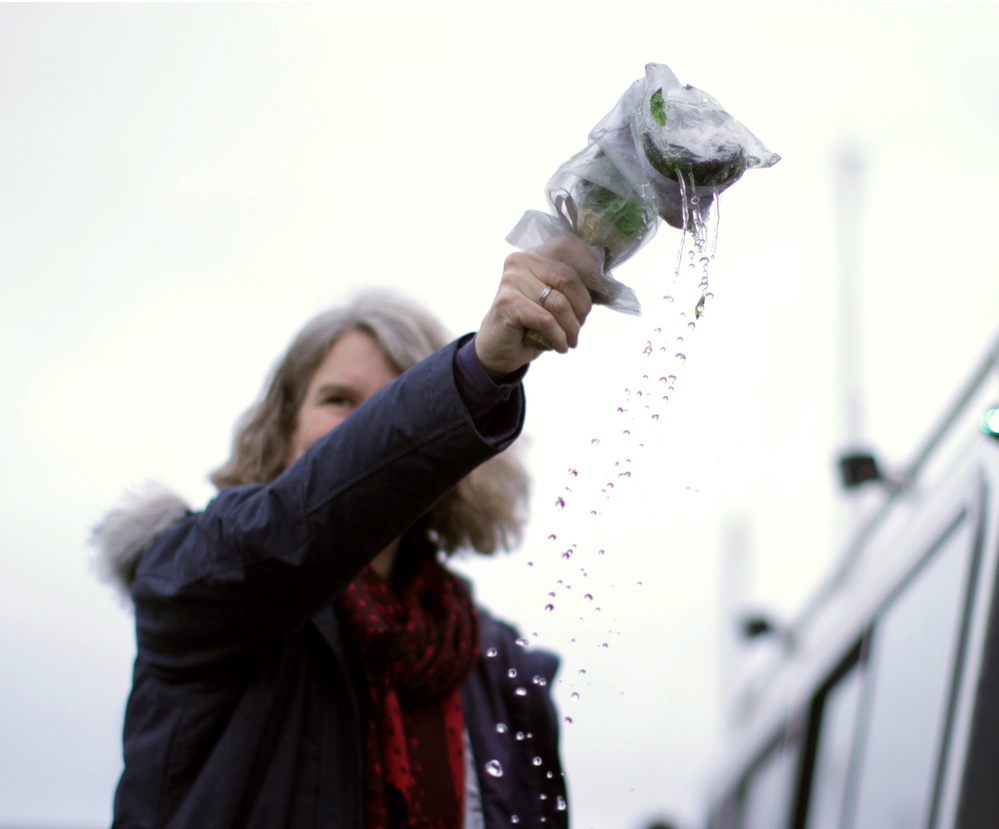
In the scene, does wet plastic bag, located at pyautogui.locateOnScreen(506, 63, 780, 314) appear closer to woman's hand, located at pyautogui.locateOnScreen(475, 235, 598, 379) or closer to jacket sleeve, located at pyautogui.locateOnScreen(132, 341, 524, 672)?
woman's hand, located at pyautogui.locateOnScreen(475, 235, 598, 379)

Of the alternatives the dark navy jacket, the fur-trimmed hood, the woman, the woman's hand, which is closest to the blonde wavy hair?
the woman

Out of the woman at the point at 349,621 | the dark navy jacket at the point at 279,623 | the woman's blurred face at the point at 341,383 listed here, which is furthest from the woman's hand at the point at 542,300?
the woman's blurred face at the point at 341,383

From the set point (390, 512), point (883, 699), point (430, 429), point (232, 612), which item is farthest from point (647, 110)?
point (883, 699)

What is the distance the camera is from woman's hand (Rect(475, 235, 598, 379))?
1.48 m

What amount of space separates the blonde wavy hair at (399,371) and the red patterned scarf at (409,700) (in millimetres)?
231

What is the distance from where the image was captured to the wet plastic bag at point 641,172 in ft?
4.62

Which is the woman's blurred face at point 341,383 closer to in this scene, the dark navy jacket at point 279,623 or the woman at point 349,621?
the woman at point 349,621

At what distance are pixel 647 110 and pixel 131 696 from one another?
1.16 metres

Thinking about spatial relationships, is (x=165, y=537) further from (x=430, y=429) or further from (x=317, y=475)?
(x=430, y=429)

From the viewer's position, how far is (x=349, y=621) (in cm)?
195

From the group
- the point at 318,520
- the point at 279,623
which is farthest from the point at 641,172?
the point at 279,623

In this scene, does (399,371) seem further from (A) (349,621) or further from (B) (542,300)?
(B) (542,300)

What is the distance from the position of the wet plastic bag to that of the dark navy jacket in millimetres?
232

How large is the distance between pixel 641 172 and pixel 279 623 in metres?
0.82
